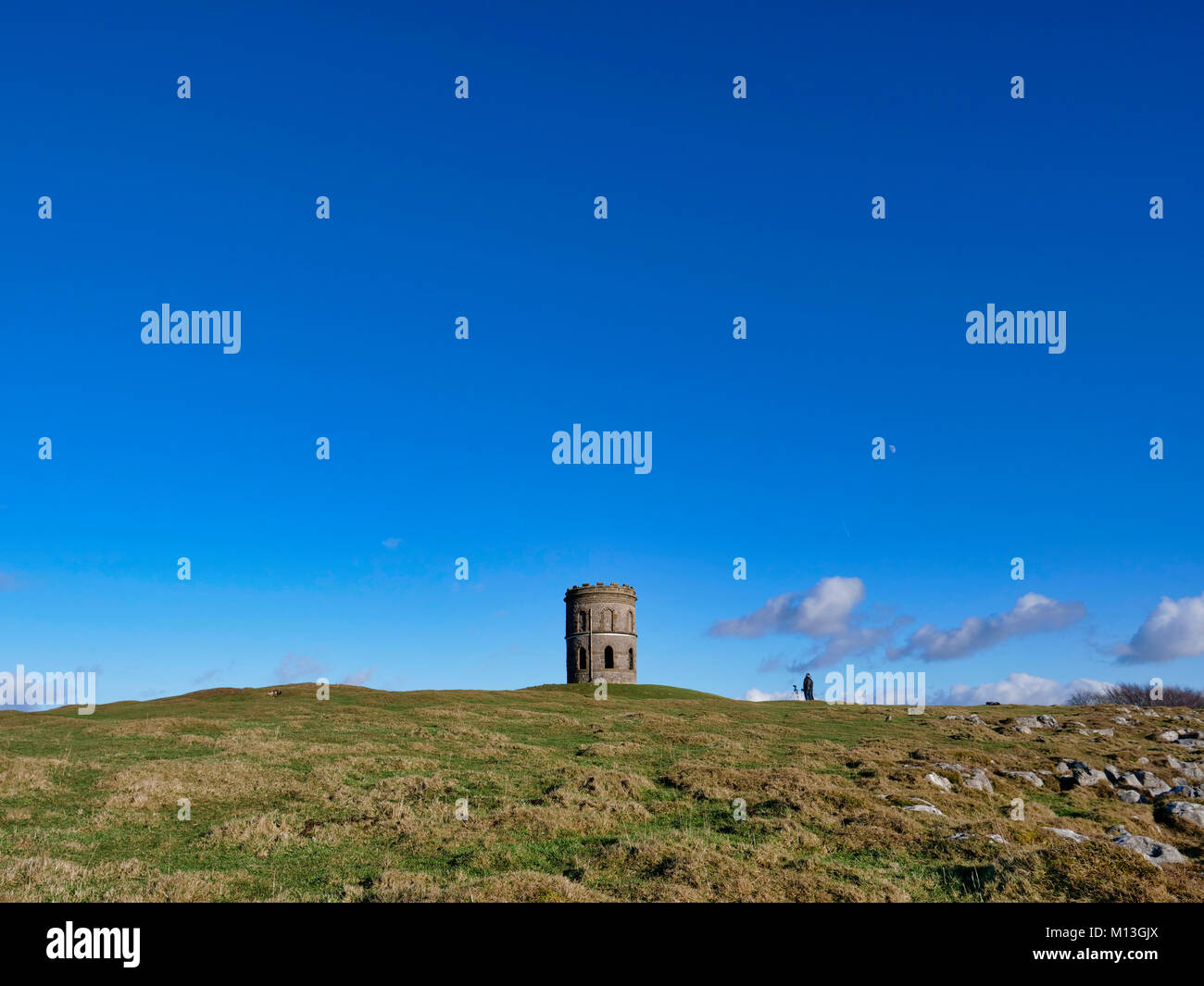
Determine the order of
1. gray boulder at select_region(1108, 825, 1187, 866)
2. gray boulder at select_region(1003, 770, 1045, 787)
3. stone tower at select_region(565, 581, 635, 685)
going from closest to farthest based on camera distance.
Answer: gray boulder at select_region(1108, 825, 1187, 866)
gray boulder at select_region(1003, 770, 1045, 787)
stone tower at select_region(565, 581, 635, 685)

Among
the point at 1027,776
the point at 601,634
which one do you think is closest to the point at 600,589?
the point at 601,634

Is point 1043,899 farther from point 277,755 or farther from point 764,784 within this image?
point 277,755

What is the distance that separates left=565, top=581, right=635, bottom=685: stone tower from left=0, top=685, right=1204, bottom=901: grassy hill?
43.1 metres

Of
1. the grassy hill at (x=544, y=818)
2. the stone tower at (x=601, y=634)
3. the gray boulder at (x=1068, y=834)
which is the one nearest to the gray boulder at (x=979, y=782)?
the grassy hill at (x=544, y=818)

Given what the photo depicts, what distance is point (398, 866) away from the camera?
14805 mm

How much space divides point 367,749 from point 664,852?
16.6 m

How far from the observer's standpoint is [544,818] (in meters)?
18.1

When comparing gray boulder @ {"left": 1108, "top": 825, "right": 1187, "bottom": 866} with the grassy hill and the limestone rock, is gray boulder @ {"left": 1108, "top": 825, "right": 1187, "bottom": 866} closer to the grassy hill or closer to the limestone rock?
the grassy hill

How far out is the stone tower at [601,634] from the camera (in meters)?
79.9

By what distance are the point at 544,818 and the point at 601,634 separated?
6296 centimetres

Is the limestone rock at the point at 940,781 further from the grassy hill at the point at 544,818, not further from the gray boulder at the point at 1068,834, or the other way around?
the gray boulder at the point at 1068,834

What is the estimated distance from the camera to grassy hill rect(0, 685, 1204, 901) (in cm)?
1386

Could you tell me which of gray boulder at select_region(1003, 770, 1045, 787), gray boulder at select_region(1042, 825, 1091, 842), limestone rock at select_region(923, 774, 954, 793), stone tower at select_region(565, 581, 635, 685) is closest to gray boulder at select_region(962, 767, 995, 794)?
limestone rock at select_region(923, 774, 954, 793)

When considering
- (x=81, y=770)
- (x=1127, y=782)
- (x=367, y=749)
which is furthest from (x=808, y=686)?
(x=81, y=770)
